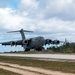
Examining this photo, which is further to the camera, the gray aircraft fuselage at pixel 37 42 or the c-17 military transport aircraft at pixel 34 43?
the c-17 military transport aircraft at pixel 34 43

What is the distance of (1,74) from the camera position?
2305 cm

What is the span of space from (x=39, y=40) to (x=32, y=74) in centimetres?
7862

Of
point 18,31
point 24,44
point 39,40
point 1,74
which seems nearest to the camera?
point 1,74

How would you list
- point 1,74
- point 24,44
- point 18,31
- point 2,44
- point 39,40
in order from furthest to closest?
1. point 18,31
2. point 2,44
3. point 24,44
4. point 39,40
5. point 1,74

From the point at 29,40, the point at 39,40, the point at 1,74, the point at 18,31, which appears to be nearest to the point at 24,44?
the point at 29,40

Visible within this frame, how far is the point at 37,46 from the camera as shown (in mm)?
102562

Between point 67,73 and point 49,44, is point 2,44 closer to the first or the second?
point 49,44

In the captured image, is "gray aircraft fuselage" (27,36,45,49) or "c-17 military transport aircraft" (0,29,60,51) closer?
"gray aircraft fuselage" (27,36,45,49)

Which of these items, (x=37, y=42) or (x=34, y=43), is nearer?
(x=37, y=42)

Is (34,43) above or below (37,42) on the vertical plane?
below

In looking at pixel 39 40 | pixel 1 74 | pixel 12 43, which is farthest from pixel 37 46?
pixel 1 74

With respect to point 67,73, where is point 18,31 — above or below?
above

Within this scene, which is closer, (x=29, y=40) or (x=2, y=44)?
(x=29, y=40)

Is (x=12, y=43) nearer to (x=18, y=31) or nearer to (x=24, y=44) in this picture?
(x=24, y=44)
